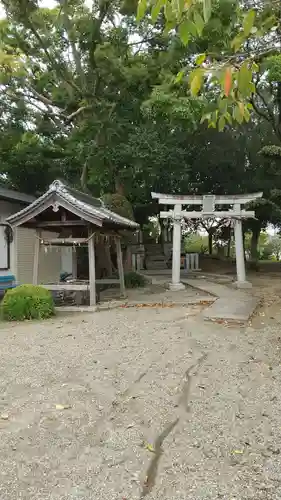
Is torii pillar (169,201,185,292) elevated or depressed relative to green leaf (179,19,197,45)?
depressed

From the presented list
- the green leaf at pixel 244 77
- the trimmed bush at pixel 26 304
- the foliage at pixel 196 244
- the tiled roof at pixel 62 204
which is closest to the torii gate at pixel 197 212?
the tiled roof at pixel 62 204

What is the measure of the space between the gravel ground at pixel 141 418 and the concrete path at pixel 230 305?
1.42 m

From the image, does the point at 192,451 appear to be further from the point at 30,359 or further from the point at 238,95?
the point at 30,359

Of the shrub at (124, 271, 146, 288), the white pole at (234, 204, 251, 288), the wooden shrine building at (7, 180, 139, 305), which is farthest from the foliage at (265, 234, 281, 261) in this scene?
the wooden shrine building at (7, 180, 139, 305)

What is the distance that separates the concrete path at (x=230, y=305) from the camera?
858 centimetres

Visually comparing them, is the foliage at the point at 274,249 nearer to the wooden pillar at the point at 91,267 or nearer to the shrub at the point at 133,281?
the shrub at the point at 133,281

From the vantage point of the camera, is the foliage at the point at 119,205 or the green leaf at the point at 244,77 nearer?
the green leaf at the point at 244,77

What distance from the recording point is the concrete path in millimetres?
8578

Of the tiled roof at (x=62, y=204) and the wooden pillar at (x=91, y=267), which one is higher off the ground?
the tiled roof at (x=62, y=204)

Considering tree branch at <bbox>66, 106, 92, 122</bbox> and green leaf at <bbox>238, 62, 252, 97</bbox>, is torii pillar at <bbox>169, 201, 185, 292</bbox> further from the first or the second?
green leaf at <bbox>238, 62, 252, 97</bbox>

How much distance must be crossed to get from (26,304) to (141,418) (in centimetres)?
572

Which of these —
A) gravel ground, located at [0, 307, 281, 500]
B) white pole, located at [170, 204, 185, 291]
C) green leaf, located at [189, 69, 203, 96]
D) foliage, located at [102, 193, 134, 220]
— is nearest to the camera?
green leaf, located at [189, 69, 203, 96]

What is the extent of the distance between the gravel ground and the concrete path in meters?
A: 1.42

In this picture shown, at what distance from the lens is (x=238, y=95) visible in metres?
2.43
